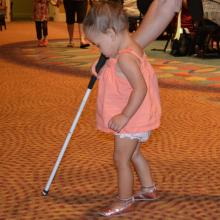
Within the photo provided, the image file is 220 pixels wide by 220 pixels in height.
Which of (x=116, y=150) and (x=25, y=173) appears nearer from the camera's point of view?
(x=116, y=150)

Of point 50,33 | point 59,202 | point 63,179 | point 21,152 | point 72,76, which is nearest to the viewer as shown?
point 59,202

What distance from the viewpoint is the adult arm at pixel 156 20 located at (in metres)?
2.38

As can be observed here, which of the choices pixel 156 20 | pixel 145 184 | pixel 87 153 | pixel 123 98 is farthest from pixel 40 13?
pixel 123 98

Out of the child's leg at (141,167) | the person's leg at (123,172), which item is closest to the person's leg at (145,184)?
the child's leg at (141,167)

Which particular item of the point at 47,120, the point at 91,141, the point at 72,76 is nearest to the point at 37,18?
the point at 72,76

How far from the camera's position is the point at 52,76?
5980 mm

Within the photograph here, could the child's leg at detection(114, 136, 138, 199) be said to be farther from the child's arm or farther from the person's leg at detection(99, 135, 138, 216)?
the child's arm

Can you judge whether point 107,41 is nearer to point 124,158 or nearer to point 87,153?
point 124,158

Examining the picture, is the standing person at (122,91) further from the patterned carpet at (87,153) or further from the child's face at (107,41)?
the patterned carpet at (87,153)

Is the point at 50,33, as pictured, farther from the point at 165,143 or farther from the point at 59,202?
the point at 59,202

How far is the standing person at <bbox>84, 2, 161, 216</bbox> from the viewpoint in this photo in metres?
2.07

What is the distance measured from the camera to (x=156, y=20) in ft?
7.83

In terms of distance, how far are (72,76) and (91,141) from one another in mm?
2666

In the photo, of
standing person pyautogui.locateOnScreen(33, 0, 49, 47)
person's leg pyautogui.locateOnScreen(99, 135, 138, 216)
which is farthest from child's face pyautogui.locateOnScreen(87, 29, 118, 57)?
standing person pyautogui.locateOnScreen(33, 0, 49, 47)
